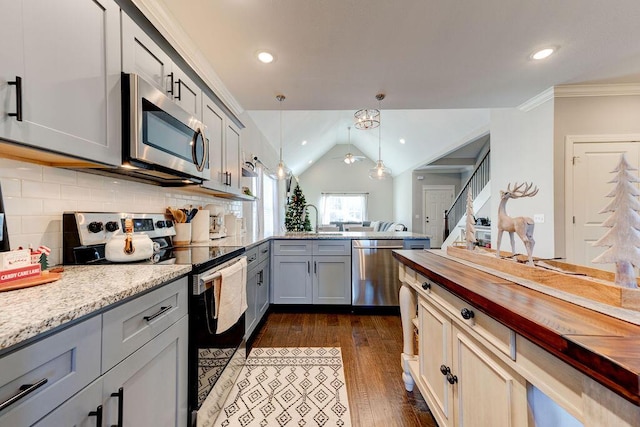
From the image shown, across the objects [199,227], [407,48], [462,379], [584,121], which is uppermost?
[407,48]

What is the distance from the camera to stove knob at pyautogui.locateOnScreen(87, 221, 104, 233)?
4.34 ft

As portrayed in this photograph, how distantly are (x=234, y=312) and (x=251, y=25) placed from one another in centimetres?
184

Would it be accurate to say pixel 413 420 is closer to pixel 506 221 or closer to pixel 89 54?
pixel 506 221

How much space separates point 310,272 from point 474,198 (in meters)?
5.21

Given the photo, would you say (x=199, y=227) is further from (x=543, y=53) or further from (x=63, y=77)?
(x=543, y=53)

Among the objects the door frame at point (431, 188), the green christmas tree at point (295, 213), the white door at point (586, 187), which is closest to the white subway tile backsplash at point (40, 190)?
the green christmas tree at point (295, 213)

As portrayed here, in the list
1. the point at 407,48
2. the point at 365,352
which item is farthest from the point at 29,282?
the point at 407,48

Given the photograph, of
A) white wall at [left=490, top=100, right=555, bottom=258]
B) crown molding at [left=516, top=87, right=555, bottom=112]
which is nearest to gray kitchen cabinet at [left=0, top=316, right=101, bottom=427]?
white wall at [left=490, top=100, right=555, bottom=258]

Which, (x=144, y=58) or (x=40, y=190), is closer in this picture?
(x=40, y=190)

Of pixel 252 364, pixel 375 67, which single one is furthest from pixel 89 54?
pixel 252 364

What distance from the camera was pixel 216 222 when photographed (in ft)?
8.88

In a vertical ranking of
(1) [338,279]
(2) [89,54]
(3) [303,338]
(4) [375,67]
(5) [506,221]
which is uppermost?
(4) [375,67]

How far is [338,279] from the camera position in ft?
10.7

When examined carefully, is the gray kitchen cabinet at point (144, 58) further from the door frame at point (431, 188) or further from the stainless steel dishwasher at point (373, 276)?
the door frame at point (431, 188)
